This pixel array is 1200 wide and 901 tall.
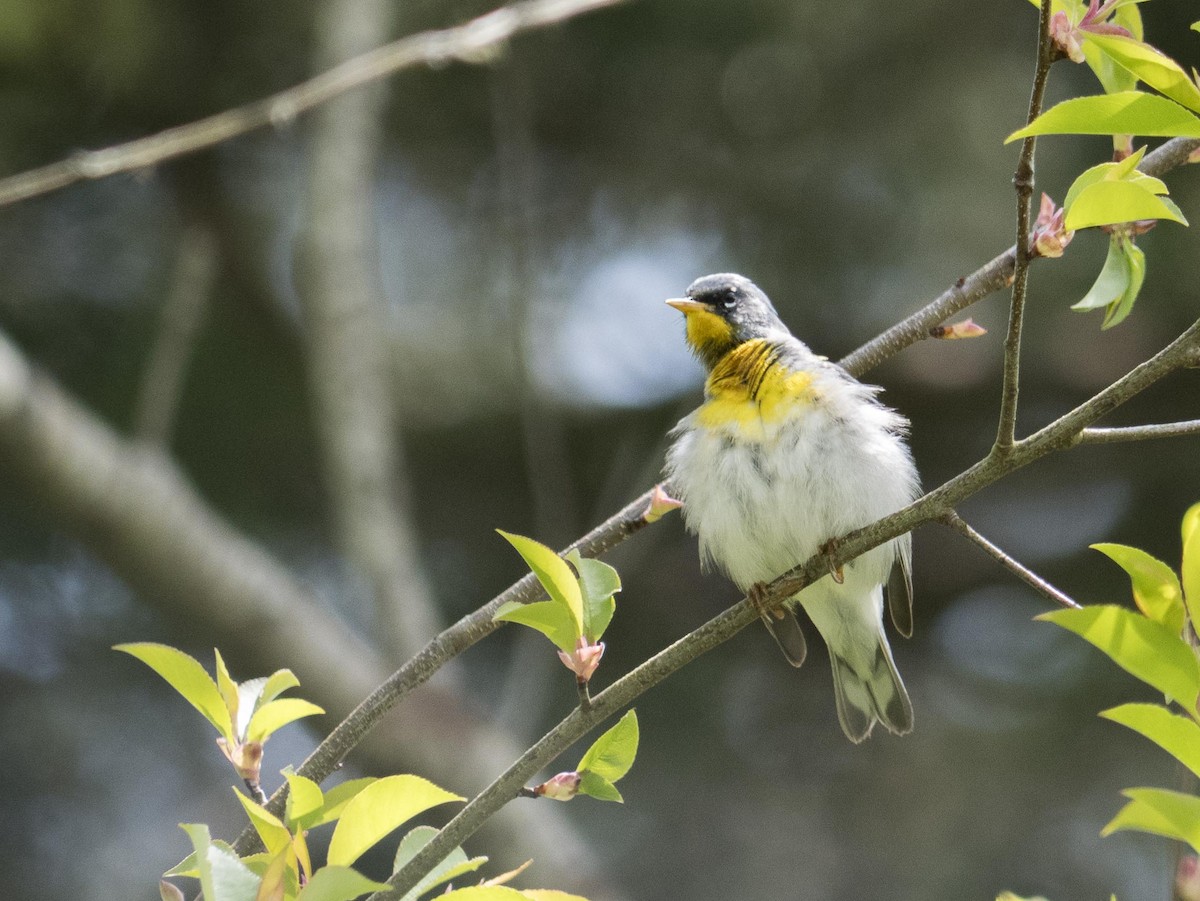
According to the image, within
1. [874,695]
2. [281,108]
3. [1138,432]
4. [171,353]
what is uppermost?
[171,353]

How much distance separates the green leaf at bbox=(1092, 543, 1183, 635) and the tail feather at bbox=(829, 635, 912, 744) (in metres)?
2.36

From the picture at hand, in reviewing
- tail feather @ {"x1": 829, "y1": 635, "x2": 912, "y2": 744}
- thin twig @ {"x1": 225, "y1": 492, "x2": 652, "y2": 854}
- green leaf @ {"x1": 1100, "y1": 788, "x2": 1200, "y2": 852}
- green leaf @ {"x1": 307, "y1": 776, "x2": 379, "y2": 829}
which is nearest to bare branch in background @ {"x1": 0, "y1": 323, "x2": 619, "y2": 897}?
tail feather @ {"x1": 829, "y1": 635, "x2": 912, "y2": 744}

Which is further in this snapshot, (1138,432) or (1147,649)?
(1138,432)

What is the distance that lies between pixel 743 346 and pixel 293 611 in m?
2.17

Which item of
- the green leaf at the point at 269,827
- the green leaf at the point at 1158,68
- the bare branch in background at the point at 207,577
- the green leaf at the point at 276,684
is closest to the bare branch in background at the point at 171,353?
the bare branch in background at the point at 207,577

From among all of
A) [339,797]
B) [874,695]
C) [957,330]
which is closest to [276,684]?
[339,797]

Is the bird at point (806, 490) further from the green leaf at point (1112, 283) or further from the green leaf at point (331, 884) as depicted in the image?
the green leaf at point (331, 884)

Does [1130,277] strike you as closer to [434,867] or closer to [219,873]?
[434,867]

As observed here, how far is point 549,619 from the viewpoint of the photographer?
1674mm

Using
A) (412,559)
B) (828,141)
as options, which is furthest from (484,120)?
(412,559)

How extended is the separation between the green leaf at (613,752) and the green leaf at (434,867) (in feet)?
0.64

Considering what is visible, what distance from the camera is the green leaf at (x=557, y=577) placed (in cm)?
158

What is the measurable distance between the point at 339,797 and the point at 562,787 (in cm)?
35

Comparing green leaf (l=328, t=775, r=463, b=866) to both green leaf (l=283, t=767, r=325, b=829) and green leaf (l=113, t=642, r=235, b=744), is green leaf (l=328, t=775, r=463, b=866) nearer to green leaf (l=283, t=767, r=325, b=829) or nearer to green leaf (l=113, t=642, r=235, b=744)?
green leaf (l=283, t=767, r=325, b=829)
